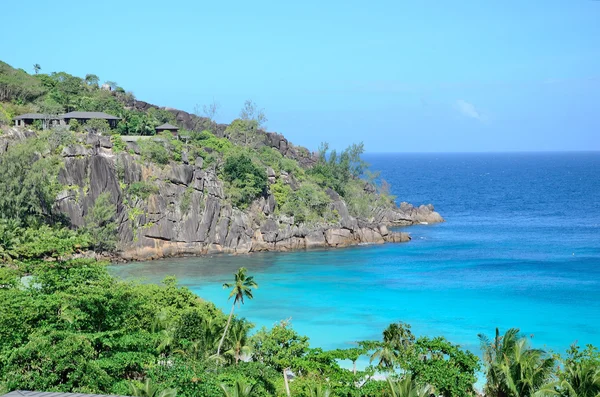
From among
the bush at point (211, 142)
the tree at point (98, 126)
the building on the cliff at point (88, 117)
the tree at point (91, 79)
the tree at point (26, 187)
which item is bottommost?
the tree at point (26, 187)

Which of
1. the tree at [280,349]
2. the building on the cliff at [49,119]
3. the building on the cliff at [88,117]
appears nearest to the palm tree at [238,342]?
the tree at [280,349]

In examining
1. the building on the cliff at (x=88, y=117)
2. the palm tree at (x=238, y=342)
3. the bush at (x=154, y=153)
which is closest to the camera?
the palm tree at (x=238, y=342)

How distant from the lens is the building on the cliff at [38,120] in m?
66.5

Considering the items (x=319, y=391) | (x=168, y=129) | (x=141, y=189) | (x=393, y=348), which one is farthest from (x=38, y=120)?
(x=319, y=391)

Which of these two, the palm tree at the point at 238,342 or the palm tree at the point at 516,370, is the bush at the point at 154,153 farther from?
the palm tree at the point at 516,370

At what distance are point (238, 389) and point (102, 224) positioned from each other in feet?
129

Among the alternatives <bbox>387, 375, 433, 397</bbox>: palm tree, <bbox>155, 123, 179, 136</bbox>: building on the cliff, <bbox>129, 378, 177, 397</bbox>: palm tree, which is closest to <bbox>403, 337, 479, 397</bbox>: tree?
<bbox>387, 375, 433, 397</bbox>: palm tree

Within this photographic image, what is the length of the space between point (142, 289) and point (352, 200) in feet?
142

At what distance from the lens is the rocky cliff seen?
59.0 metres

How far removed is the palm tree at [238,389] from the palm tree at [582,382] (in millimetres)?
10564

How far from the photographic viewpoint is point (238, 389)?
21.8 metres

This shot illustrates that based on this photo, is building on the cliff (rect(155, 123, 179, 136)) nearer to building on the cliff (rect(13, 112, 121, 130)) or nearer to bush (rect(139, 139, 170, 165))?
building on the cliff (rect(13, 112, 121, 130))

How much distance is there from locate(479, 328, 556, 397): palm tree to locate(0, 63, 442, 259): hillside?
37455 mm

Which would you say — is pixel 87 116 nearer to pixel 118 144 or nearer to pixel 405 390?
pixel 118 144
